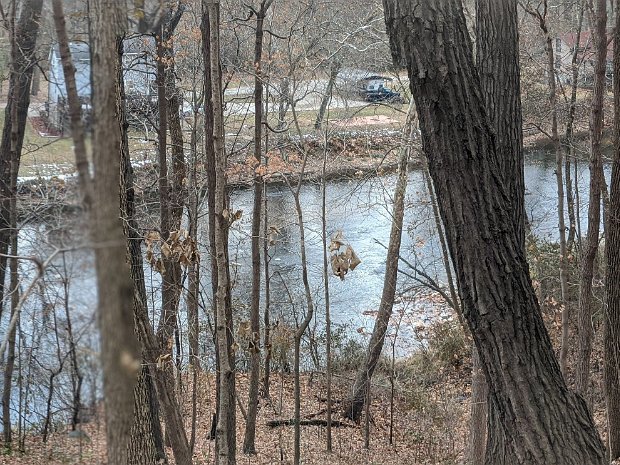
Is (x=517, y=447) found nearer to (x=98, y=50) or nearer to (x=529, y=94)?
(x=98, y=50)

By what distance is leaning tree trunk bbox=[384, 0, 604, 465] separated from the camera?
4.02 meters

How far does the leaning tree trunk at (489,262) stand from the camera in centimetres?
402

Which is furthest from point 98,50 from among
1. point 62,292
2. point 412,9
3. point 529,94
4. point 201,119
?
point 529,94

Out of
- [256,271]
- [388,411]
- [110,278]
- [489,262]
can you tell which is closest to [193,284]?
[256,271]

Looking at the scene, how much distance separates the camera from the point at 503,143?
507 cm

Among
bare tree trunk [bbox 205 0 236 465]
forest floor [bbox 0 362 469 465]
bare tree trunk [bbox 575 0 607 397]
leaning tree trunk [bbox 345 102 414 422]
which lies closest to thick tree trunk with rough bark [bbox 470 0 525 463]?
bare tree trunk [bbox 205 0 236 465]

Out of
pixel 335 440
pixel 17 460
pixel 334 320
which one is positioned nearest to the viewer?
pixel 17 460

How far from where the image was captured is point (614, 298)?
754cm

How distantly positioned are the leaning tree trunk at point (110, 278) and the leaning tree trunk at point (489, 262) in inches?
103

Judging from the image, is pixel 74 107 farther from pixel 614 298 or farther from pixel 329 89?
pixel 329 89

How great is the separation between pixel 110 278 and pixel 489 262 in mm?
3147

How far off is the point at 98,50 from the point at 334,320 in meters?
13.1

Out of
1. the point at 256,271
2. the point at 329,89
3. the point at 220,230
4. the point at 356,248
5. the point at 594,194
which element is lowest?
the point at 356,248

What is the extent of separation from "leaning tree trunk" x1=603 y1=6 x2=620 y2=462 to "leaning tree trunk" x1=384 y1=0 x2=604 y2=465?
3529mm
